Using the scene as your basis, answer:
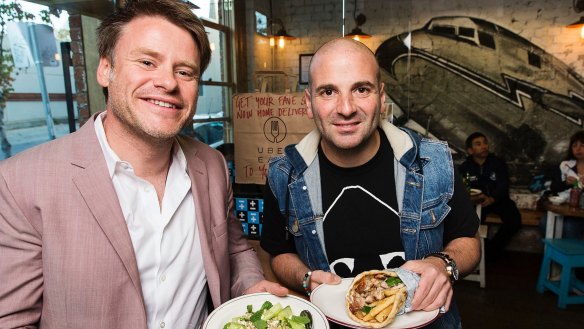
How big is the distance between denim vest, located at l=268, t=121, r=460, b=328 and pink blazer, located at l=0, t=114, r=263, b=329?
2.29ft

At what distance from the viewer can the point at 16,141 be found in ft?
7.80

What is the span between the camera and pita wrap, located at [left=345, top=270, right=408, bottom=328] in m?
1.17

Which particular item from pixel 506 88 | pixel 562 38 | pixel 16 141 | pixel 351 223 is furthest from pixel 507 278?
pixel 16 141

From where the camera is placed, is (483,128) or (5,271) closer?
(5,271)

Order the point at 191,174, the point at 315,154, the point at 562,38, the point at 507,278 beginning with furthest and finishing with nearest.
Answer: the point at 562,38, the point at 507,278, the point at 315,154, the point at 191,174

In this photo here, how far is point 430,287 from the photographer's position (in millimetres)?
1249

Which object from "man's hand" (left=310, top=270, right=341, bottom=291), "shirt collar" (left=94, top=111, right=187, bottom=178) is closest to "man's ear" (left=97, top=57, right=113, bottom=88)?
"shirt collar" (left=94, top=111, right=187, bottom=178)

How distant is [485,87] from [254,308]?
5704 mm

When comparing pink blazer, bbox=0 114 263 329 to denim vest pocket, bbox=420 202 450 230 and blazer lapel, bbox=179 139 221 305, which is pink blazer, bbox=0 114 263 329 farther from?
denim vest pocket, bbox=420 202 450 230

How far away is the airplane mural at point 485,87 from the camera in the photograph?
5.46 metres

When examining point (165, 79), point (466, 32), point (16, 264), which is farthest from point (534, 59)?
point (16, 264)

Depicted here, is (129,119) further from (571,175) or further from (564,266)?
(571,175)

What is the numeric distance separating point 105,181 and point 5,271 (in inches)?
13.6

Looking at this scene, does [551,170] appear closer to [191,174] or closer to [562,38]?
[562,38]
